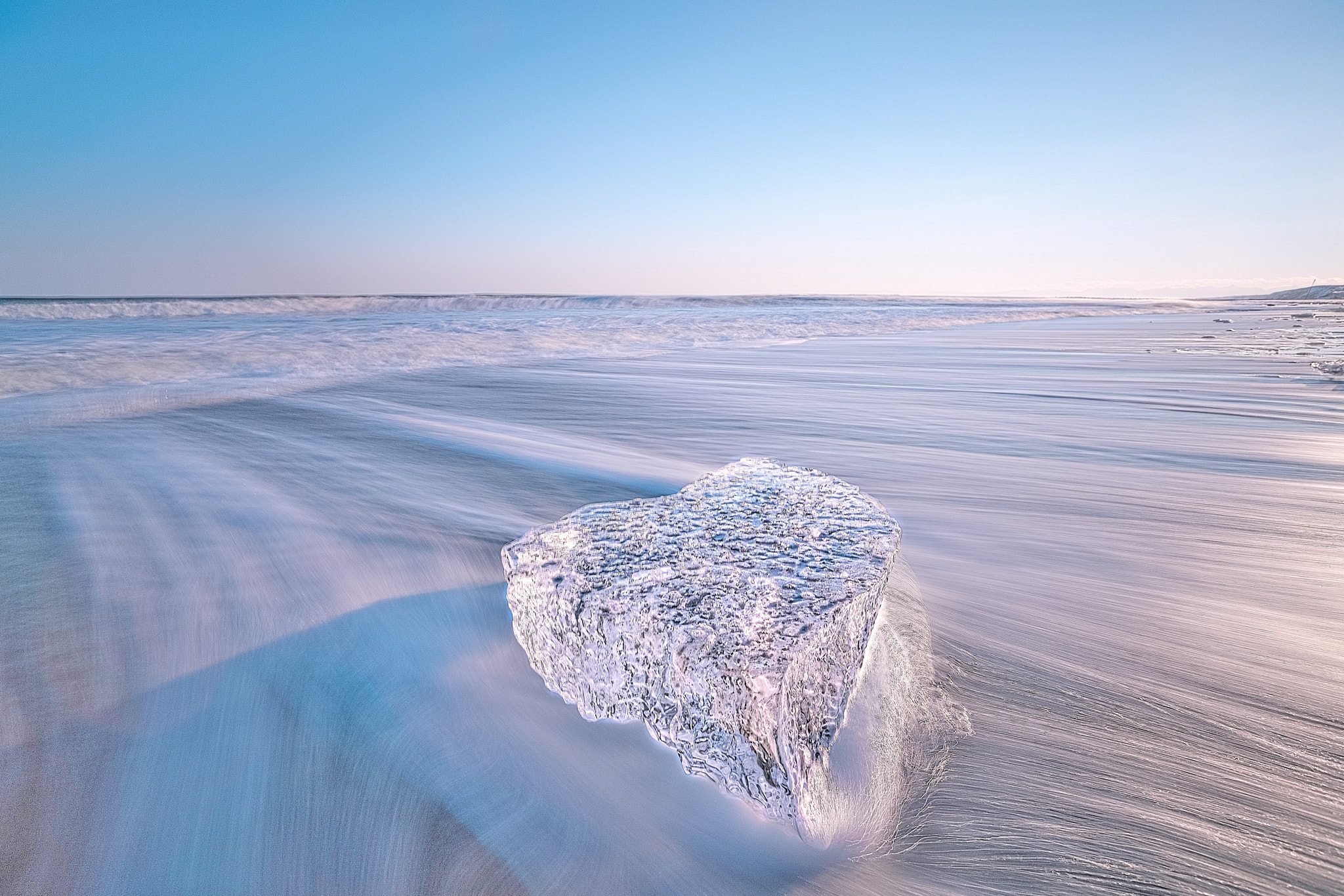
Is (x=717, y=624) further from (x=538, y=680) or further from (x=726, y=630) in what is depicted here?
(x=538, y=680)

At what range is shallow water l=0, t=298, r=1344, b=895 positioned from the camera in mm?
808

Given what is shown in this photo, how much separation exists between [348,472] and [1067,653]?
2.35 meters

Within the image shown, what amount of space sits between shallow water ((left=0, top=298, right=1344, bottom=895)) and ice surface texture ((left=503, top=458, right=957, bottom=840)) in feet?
0.26

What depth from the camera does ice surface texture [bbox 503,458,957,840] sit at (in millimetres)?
822

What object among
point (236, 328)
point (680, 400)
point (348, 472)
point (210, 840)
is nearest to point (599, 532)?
point (210, 840)

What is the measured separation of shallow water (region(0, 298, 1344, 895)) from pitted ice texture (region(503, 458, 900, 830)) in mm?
87

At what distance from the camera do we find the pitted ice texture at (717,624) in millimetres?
823

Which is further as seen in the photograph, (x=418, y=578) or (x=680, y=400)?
(x=680, y=400)

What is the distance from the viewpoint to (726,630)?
2.90 ft

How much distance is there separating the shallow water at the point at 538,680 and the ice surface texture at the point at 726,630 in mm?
78

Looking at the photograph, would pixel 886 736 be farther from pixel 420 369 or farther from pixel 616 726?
pixel 420 369

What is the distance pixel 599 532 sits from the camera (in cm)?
123

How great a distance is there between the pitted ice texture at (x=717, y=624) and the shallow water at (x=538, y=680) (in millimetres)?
87

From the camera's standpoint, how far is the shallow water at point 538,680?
81 centimetres
